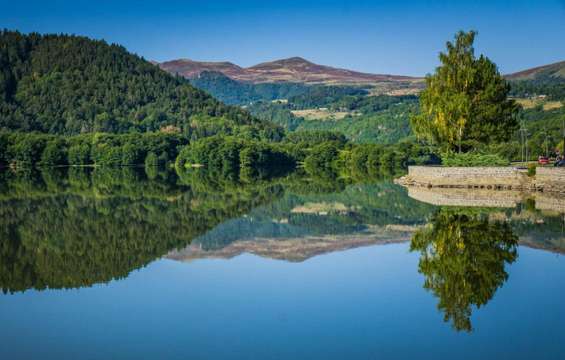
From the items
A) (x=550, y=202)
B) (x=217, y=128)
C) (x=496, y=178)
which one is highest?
(x=217, y=128)

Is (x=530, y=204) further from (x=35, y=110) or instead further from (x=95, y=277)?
(x=35, y=110)

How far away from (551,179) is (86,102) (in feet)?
499

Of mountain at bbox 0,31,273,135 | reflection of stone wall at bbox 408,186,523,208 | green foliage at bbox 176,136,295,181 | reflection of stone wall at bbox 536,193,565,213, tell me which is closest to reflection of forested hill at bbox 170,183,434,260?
reflection of stone wall at bbox 408,186,523,208

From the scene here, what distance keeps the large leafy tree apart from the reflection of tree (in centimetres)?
2282

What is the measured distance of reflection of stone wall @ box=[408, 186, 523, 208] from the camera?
39.7 m

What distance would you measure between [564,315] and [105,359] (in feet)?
35.1

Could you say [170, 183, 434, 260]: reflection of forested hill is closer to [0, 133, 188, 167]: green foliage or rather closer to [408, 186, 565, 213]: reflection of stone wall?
[408, 186, 565, 213]: reflection of stone wall

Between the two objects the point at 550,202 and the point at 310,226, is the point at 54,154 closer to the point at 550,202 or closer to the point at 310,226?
the point at 310,226

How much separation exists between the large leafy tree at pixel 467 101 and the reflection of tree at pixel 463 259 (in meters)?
22.8

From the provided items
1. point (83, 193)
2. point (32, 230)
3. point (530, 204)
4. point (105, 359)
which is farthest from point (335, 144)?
point (105, 359)

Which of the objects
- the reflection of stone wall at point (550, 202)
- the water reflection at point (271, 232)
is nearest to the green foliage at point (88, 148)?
the water reflection at point (271, 232)

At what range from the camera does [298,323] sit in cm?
1675

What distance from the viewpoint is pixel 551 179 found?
151ft

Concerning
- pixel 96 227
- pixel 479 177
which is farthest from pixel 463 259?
pixel 479 177
